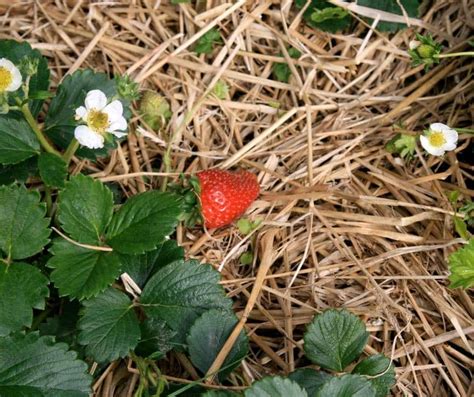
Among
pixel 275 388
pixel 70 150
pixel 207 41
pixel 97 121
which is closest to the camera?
pixel 275 388

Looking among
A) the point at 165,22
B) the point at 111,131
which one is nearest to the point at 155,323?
the point at 111,131

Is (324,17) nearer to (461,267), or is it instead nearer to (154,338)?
(461,267)

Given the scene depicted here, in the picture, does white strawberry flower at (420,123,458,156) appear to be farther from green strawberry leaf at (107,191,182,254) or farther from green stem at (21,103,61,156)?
green stem at (21,103,61,156)

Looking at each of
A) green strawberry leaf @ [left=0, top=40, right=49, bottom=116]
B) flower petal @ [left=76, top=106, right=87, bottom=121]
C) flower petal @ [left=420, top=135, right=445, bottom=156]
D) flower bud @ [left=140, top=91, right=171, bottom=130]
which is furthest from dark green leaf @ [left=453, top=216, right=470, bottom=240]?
green strawberry leaf @ [left=0, top=40, right=49, bottom=116]

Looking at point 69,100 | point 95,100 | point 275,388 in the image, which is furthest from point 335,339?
point 69,100

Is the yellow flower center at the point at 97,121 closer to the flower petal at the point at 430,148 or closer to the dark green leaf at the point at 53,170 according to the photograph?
the dark green leaf at the point at 53,170

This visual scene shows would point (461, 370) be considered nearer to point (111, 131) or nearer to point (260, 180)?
point (260, 180)

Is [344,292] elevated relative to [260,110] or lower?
lower
